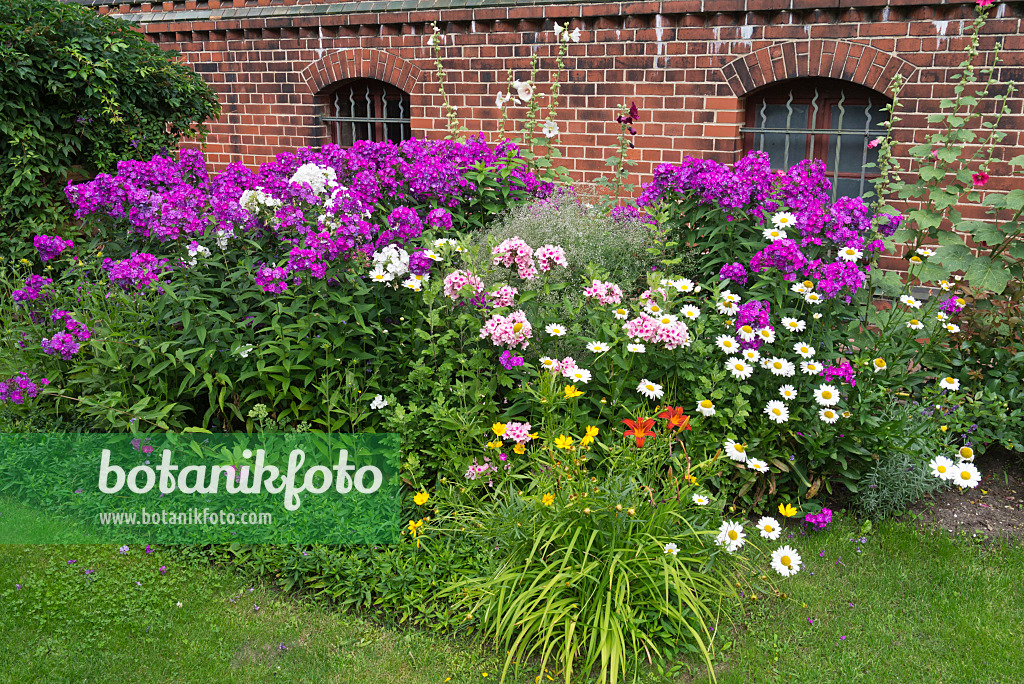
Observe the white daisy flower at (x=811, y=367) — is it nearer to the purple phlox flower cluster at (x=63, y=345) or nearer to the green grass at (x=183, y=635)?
the green grass at (x=183, y=635)

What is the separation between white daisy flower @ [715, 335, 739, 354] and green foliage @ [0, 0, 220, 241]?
5.00m

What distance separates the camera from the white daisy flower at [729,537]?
10.1ft

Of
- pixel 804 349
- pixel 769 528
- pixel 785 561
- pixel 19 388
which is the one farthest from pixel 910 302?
pixel 19 388

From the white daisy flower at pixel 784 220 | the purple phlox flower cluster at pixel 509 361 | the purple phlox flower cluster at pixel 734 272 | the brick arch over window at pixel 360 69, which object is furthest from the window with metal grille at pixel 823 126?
the purple phlox flower cluster at pixel 509 361

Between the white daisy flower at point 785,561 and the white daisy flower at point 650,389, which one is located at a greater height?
the white daisy flower at point 650,389

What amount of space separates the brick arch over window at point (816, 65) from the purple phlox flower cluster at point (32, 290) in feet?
16.5

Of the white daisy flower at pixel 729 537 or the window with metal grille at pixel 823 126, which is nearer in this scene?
the white daisy flower at pixel 729 537

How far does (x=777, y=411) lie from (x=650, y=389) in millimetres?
593

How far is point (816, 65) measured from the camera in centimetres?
598

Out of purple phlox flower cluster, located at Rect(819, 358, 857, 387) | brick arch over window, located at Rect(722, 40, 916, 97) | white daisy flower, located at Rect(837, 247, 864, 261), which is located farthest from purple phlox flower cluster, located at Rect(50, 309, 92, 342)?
brick arch over window, located at Rect(722, 40, 916, 97)

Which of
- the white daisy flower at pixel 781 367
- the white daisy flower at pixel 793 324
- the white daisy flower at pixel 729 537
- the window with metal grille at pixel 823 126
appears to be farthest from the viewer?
the window with metal grille at pixel 823 126

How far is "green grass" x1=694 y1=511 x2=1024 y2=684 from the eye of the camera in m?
2.82

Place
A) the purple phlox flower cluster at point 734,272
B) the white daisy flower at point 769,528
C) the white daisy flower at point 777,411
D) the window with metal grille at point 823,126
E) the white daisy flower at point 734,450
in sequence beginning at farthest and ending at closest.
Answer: the window with metal grille at point 823,126
the purple phlox flower cluster at point 734,272
the white daisy flower at point 777,411
the white daisy flower at point 734,450
the white daisy flower at point 769,528

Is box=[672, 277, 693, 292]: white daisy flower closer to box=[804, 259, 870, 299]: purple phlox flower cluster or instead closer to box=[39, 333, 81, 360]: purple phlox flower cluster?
box=[804, 259, 870, 299]: purple phlox flower cluster
